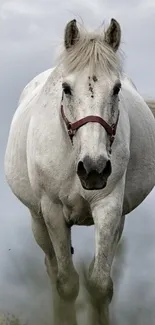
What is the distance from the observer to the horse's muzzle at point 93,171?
6195 millimetres

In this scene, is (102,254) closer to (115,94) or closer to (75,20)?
(115,94)

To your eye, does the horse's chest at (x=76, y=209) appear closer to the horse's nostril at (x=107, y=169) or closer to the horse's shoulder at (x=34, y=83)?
the horse's nostril at (x=107, y=169)

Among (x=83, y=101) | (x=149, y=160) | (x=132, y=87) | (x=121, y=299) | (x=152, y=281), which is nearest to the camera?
(x=83, y=101)

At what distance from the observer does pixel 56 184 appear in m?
7.22

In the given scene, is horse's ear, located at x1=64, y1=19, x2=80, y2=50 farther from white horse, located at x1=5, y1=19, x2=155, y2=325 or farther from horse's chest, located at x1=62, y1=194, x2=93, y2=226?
horse's chest, located at x1=62, y1=194, x2=93, y2=226

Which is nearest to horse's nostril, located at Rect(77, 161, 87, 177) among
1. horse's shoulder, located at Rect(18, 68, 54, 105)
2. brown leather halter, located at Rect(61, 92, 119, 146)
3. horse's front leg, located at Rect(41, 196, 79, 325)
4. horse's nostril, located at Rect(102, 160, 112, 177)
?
horse's nostril, located at Rect(102, 160, 112, 177)

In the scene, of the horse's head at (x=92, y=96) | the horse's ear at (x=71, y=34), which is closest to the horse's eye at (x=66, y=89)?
the horse's head at (x=92, y=96)

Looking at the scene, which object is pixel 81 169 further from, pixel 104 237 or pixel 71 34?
pixel 71 34

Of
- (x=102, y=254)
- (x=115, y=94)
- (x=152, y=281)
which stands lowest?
(x=152, y=281)

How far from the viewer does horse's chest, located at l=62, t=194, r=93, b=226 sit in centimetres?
723

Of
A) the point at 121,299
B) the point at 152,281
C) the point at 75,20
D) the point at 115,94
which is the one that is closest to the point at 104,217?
the point at 115,94

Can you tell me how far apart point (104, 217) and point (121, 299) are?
323 centimetres

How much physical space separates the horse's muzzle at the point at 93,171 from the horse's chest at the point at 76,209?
0.81 m

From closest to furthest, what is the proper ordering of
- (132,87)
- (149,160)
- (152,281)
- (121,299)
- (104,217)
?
(104,217) < (149,160) < (132,87) < (121,299) < (152,281)
